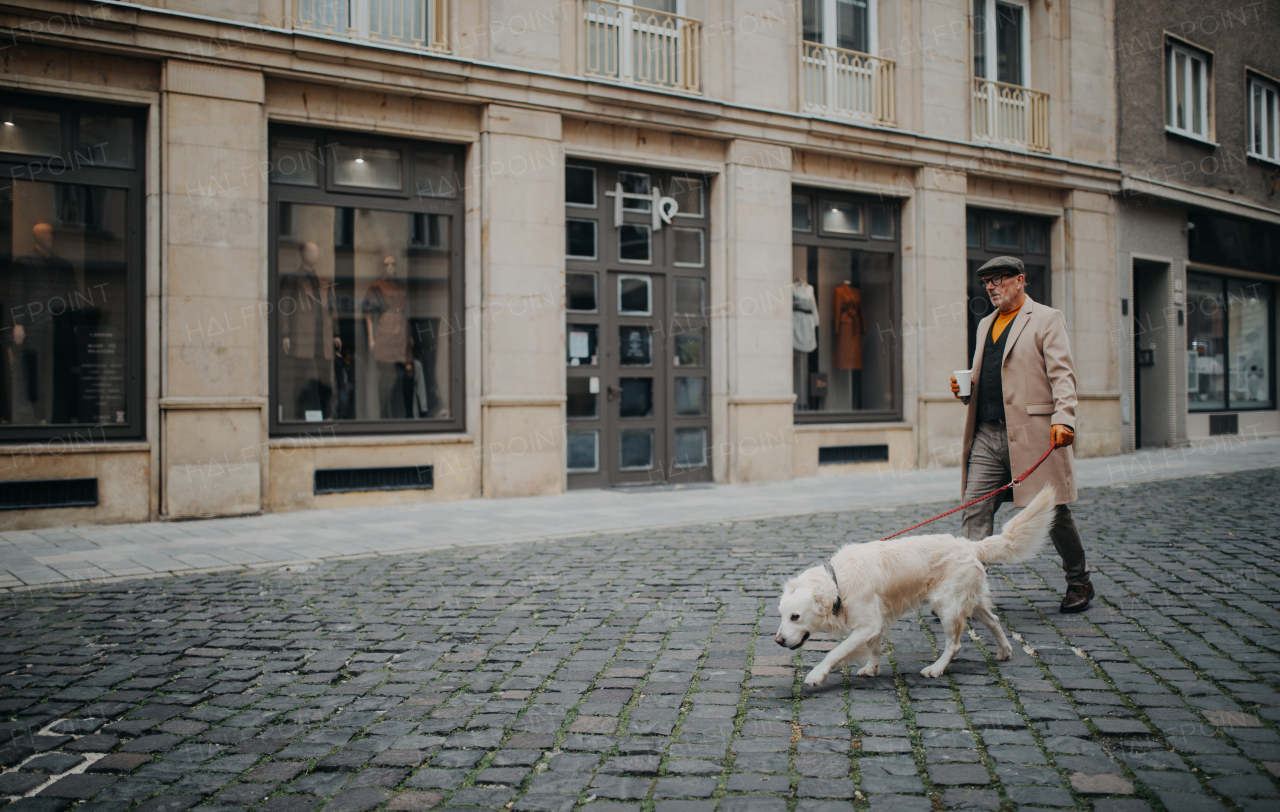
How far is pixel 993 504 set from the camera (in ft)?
18.9

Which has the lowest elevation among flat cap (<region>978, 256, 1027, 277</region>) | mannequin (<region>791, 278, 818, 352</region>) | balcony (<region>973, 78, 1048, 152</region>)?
flat cap (<region>978, 256, 1027, 277</region>)

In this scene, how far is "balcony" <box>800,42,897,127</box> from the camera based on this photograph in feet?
48.8

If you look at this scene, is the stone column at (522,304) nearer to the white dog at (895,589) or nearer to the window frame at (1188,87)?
the white dog at (895,589)

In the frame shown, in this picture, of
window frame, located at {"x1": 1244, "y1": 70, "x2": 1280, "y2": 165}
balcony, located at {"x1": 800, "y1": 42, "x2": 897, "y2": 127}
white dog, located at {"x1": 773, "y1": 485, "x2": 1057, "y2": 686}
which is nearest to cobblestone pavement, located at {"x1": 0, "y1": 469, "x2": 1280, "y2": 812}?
white dog, located at {"x1": 773, "y1": 485, "x2": 1057, "y2": 686}

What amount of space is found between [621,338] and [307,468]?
461 centimetres

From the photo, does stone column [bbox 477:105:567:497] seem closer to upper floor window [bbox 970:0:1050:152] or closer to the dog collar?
the dog collar

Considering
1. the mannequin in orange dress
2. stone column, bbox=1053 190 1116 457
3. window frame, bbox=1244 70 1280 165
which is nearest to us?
the mannequin in orange dress

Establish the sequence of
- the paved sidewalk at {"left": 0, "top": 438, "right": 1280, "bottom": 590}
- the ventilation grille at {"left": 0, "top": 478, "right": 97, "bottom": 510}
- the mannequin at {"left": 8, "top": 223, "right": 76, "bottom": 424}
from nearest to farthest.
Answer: the paved sidewalk at {"left": 0, "top": 438, "right": 1280, "bottom": 590}, the ventilation grille at {"left": 0, "top": 478, "right": 97, "bottom": 510}, the mannequin at {"left": 8, "top": 223, "right": 76, "bottom": 424}

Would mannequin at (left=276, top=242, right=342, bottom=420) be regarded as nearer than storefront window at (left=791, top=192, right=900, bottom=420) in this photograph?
Yes

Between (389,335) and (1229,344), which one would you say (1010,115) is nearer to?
(1229,344)

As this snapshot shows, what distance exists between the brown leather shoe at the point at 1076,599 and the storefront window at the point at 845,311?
9.30 meters

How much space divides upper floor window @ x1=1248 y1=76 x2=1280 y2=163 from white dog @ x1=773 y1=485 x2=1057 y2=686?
2155 centimetres

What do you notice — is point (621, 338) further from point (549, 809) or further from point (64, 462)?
point (549, 809)

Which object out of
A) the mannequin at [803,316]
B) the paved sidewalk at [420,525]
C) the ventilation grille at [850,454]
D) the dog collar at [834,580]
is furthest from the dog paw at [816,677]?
the mannequin at [803,316]
